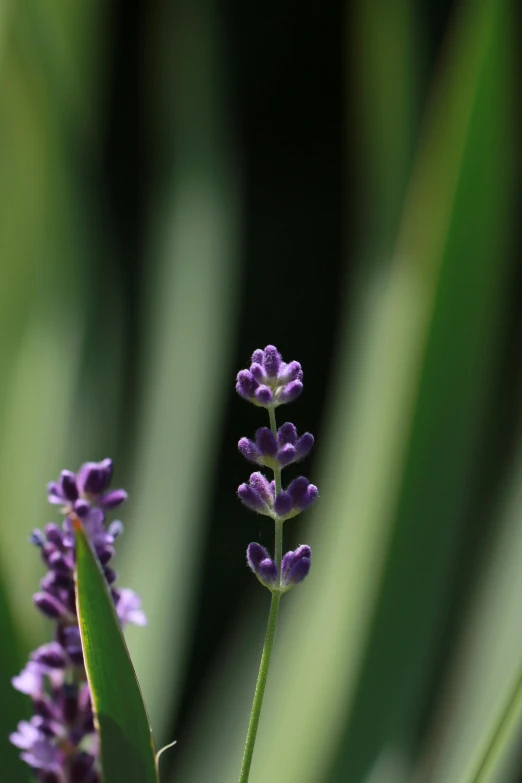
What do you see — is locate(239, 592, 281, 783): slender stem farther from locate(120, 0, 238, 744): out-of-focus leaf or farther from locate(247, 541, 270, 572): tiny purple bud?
locate(120, 0, 238, 744): out-of-focus leaf

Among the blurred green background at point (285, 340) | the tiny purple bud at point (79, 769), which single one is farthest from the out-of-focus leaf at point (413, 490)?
the tiny purple bud at point (79, 769)

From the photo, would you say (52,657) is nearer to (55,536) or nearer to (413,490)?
(55,536)

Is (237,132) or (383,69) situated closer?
(383,69)

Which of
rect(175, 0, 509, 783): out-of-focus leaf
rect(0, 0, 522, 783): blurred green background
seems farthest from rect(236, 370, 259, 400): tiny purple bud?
rect(175, 0, 509, 783): out-of-focus leaf

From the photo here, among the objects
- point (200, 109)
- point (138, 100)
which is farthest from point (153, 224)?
point (138, 100)

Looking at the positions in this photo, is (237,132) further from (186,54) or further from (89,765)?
(89,765)

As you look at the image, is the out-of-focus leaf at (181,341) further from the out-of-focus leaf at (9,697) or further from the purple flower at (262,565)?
the purple flower at (262,565)
